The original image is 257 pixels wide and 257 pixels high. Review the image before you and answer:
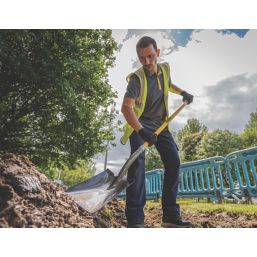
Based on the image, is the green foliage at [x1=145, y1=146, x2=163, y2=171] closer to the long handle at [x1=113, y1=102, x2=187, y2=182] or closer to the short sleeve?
the long handle at [x1=113, y1=102, x2=187, y2=182]

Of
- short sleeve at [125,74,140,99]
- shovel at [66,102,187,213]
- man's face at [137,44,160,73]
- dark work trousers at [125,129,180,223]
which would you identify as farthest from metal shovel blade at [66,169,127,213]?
man's face at [137,44,160,73]

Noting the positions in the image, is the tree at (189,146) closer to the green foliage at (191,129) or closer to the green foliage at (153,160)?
the green foliage at (191,129)

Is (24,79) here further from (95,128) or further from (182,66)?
(182,66)

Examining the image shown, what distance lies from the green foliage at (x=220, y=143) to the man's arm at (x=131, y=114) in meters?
9.63

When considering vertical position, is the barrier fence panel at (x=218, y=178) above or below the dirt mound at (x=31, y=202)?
above

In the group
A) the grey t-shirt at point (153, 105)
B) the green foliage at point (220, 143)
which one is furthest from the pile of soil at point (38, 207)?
the green foliage at point (220, 143)

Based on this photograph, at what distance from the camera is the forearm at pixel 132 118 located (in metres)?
2.54

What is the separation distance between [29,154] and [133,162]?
455 cm

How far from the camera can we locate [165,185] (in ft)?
8.77

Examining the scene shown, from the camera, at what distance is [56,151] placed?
21.8ft

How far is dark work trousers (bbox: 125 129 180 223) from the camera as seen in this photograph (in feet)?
7.95

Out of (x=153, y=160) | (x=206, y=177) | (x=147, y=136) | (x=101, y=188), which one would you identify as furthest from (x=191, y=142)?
(x=147, y=136)

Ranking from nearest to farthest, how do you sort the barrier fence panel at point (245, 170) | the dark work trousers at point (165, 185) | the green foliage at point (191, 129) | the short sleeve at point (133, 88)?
the dark work trousers at point (165, 185), the short sleeve at point (133, 88), the barrier fence panel at point (245, 170), the green foliage at point (191, 129)
